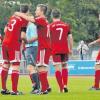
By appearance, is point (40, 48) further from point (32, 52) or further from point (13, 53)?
point (13, 53)

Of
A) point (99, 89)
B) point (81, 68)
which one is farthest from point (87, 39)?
point (99, 89)

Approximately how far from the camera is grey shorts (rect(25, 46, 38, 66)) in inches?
590

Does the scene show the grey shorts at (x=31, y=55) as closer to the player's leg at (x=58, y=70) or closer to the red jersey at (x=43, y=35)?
the red jersey at (x=43, y=35)

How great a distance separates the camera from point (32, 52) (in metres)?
15.3

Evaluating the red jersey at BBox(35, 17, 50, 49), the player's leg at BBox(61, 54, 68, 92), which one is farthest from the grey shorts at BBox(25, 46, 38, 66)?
the player's leg at BBox(61, 54, 68, 92)

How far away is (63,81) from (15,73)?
6.76ft

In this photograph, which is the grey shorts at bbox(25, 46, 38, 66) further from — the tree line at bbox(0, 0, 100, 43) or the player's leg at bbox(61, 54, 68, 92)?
the tree line at bbox(0, 0, 100, 43)

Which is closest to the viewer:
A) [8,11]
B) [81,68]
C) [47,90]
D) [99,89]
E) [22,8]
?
[22,8]

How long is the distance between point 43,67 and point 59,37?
1523 mm

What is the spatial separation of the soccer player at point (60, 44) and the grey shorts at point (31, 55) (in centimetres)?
99

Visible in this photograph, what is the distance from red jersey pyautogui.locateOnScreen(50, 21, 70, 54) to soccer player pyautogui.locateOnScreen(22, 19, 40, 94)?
866mm

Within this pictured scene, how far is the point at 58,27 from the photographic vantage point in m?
16.2

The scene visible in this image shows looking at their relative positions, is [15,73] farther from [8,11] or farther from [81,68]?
[8,11]

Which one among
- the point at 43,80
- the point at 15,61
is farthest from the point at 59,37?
the point at 15,61
